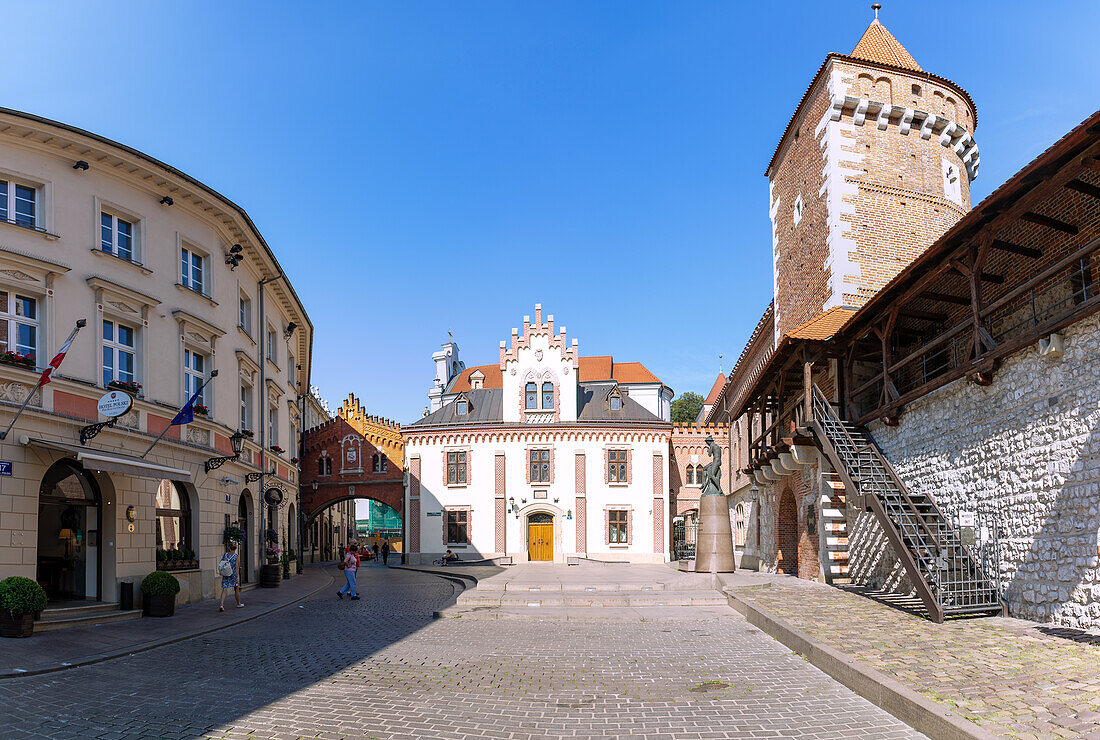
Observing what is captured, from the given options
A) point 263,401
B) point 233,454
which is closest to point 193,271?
point 233,454

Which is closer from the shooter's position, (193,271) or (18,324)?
(18,324)

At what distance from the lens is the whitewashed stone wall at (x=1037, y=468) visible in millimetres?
10484

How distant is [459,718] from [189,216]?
1648 centimetres

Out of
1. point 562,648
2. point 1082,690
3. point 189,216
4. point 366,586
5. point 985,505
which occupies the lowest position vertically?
point 366,586

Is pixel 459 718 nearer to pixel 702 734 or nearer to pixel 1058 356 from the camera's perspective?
pixel 702 734

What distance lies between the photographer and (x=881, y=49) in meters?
25.9

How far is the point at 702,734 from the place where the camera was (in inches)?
288

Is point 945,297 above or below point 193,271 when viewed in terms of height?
below

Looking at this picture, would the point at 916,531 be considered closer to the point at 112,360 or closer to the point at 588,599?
the point at 588,599

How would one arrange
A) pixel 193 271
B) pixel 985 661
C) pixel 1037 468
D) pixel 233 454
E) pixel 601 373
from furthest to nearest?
pixel 601 373, pixel 233 454, pixel 193 271, pixel 1037 468, pixel 985 661

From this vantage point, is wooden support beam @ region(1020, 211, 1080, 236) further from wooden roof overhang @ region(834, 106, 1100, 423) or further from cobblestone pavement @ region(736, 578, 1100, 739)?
cobblestone pavement @ region(736, 578, 1100, 739)

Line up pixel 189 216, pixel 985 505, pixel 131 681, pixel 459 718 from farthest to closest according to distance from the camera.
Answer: pixel 189 216
pixel 985 505
pixel 131 681
pixel 459 718

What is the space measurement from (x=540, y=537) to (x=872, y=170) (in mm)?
25949

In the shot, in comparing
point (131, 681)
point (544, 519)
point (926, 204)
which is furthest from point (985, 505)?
point (544, 519)
